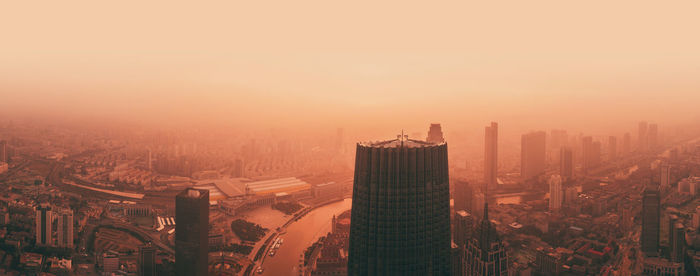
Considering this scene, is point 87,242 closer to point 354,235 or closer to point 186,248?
point 186,248

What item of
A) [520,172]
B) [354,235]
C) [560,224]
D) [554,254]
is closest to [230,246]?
[354,235]

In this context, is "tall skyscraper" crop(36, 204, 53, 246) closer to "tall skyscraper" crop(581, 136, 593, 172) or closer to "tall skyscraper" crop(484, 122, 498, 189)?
"tall skyscraper" crop(484, 122, 498, 189)

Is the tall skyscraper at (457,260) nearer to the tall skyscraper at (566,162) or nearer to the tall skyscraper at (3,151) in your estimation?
the tall skyscraper at (566,162)

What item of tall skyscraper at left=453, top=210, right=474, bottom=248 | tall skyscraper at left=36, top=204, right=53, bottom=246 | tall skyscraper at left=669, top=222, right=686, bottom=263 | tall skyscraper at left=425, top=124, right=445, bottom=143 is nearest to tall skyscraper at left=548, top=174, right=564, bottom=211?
tall skyscraper at left=669, top=222, right=686, bottom=263

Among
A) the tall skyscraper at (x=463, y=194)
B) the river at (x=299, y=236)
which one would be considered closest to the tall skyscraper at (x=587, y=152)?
the tall skyscraper at (x=463, y=194)

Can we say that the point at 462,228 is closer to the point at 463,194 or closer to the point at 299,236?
the point at 463,194

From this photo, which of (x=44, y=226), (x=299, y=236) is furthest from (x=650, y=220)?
(x=44, y=226)
